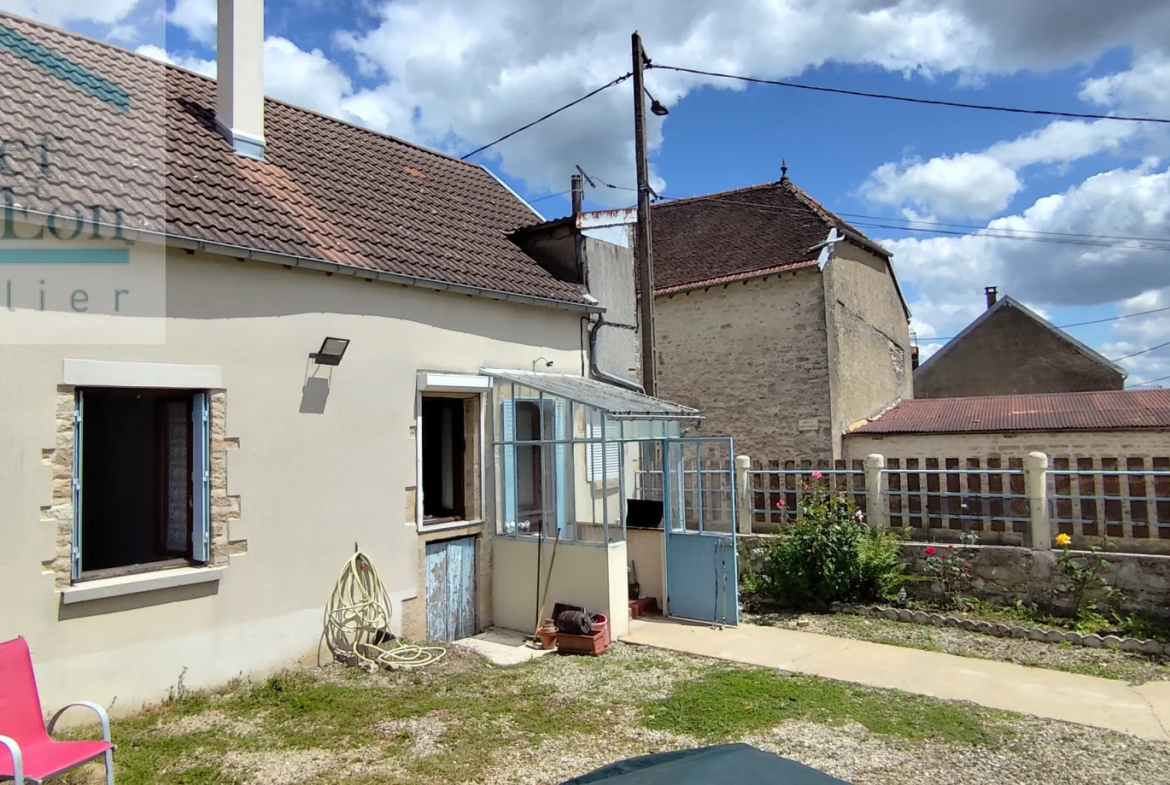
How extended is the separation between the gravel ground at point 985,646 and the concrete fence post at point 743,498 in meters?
2.15

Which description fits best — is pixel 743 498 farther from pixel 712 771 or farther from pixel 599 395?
pixel 712 771

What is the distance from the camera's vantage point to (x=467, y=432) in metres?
8.87

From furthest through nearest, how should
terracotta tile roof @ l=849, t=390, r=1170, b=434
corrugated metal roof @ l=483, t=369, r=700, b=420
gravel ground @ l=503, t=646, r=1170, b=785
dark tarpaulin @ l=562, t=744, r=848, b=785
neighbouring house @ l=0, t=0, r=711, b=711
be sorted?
terracotta tile roof @ l=849, t=390, r=1170, b=434
corrugated metal roof @ l=483, t=369, r=700, b=420
neighbouring house @ l=0, t=0, r=711, b=711
gravel ground @ l=503, t=646, r=1170, b=785
dark tarpaulin @ l=562, t=744, r=848, b=785

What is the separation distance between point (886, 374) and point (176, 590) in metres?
17.3

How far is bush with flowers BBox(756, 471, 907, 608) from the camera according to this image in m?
9.34

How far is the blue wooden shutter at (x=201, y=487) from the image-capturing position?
20.7 feet

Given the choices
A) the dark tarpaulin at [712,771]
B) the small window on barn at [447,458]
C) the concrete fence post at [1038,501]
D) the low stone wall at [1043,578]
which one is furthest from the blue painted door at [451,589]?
the concrete fence post at [1038,501]

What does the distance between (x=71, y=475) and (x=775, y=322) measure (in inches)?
557

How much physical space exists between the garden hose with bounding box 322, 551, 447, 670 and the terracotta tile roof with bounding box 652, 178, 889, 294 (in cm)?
1235

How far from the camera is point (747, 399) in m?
17.2
